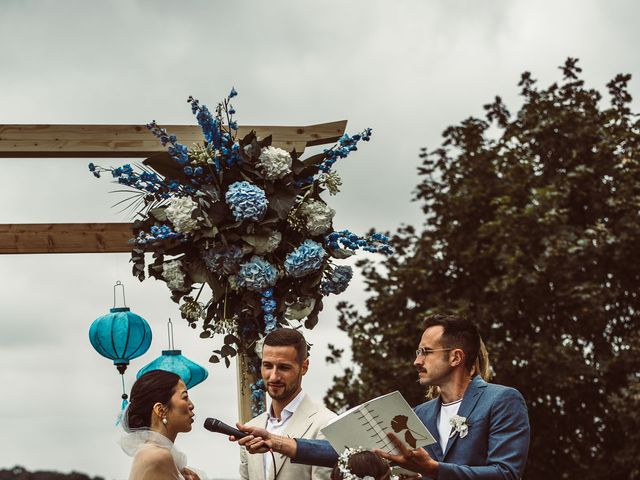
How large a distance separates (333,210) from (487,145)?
1126 cm

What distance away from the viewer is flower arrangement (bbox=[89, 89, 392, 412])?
604cm

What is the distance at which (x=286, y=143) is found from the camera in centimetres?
772

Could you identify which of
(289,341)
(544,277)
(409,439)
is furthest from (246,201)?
(544,277)

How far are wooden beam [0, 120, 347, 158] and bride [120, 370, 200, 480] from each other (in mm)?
3067

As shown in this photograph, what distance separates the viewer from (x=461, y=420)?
5027mm

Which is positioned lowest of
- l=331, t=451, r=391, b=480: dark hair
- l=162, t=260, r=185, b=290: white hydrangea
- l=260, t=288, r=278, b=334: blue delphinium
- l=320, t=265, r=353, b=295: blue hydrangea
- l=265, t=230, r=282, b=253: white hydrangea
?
l=331, t=451, r=391, b=480: dark hair

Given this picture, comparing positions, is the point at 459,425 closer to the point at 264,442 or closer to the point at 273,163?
the point at 264,442

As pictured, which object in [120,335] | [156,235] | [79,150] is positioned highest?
[79,150]

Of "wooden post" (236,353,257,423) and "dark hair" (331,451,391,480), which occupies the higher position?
"wooden post" (236,353,257,423)

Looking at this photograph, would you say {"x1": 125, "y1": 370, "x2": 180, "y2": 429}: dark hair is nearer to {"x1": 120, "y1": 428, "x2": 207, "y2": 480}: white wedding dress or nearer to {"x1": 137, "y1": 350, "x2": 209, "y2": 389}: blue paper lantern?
{"x1": 120, "y1": 428, "x2": 207, "y2": 480}: white wedding dress

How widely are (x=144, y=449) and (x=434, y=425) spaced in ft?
4.84

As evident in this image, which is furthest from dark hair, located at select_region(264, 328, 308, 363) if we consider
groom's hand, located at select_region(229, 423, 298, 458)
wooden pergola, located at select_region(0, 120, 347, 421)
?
wooden pergola, located at select_region(0, 120, 347, 421)

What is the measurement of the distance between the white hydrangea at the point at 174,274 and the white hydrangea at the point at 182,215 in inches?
8.9

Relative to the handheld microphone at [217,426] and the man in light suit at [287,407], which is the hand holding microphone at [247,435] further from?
the man in light suit at [287,407]
